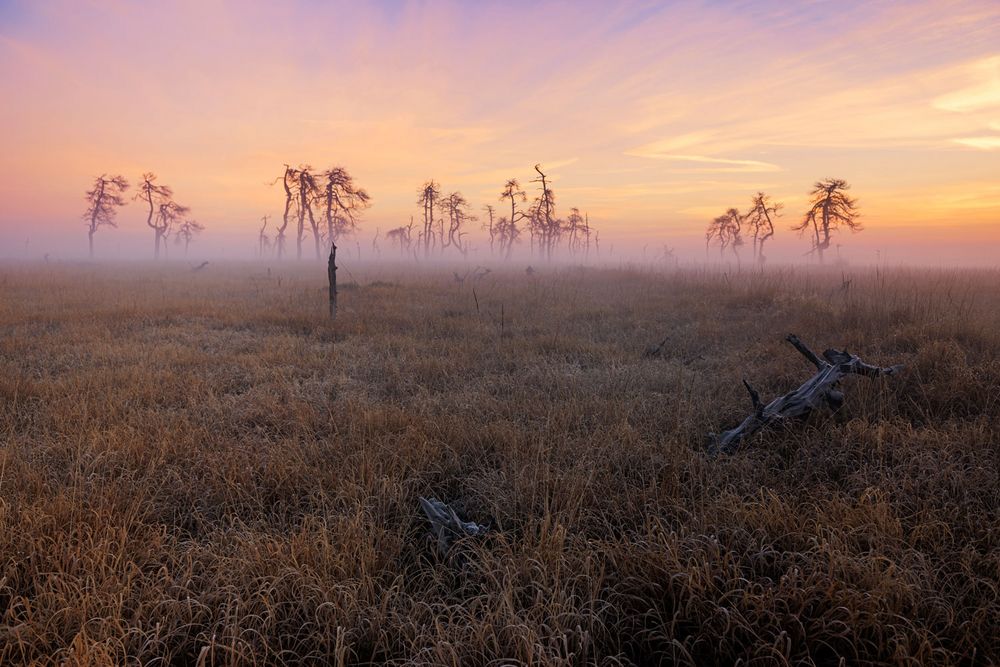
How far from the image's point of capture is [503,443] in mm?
3809

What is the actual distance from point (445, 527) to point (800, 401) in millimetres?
3280

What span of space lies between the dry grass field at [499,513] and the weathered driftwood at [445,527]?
85mm

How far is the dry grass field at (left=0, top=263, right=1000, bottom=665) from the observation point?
1888mm

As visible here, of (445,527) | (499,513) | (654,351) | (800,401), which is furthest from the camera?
(654,351)

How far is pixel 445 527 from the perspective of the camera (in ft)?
8.91

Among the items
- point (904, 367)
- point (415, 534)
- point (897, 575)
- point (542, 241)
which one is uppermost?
point (542, 241)

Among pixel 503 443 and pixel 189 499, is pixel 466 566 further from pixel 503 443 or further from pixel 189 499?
pixel 189 499

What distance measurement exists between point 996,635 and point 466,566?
221 cm

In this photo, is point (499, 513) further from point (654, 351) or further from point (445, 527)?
point (654, 351)

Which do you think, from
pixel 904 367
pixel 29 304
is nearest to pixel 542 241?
pixel 29 304

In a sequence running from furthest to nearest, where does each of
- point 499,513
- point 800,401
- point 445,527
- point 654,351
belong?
point 654,351 < point 800,401 < point 499,513 < point 445,527

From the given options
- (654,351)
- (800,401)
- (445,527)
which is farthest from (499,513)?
(654,351)

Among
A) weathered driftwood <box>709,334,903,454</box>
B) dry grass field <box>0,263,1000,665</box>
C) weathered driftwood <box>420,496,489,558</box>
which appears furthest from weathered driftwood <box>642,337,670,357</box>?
weathered driftwood <box>420,496,489,558</box>

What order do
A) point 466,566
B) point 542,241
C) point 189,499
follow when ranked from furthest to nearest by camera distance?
point 542,241, point 189,499, point 466,566
